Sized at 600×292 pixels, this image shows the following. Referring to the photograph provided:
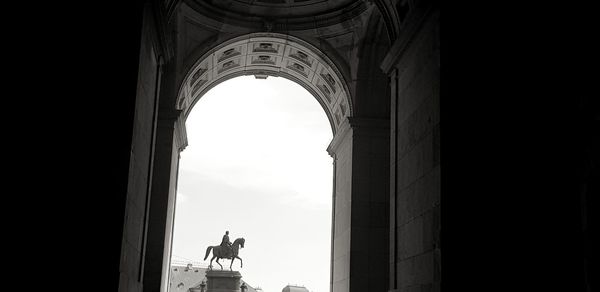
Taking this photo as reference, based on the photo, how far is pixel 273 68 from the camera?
28.2 metres

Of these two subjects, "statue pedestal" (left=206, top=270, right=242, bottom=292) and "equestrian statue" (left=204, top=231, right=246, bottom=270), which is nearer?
"statue pedestal" (left=206, top=270, right=242, bottom=292)

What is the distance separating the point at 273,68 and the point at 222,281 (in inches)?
398

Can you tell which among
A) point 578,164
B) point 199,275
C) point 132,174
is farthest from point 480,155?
point 199,275

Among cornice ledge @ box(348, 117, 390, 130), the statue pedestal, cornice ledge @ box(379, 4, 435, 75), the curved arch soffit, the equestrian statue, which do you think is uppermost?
the curved arch soffit

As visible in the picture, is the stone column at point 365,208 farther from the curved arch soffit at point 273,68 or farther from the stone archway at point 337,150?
the curved arch soffit at point 273,68

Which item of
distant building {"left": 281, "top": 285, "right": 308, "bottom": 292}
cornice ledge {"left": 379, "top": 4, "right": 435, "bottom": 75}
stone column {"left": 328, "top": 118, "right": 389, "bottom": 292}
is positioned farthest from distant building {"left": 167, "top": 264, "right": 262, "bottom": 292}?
cornice ledge {"left": 379, "top": 4, "right": 435, "bottom": 75}

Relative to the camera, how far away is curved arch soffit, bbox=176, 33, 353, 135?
24.9 m

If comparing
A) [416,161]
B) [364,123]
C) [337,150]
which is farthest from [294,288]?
[416,161]

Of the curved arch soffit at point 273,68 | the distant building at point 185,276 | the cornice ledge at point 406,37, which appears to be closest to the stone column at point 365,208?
the curved arch soffit at point 273,68

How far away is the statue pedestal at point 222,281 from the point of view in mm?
31359

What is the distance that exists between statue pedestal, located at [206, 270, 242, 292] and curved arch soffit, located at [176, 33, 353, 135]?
8.33 metres

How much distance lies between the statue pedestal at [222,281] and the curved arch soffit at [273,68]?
833cm

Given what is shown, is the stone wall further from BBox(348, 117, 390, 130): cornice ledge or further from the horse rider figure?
the horse rider figure

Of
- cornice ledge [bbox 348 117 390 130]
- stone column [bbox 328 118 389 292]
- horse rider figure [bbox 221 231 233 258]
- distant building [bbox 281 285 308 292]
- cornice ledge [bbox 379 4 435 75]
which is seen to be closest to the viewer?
cornice ledge [bbox 379 4 435 75]
